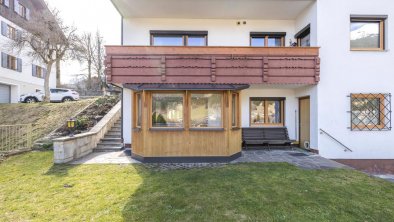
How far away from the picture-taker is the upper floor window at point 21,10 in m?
24.2

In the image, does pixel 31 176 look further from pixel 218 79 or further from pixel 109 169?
pixel 218 79

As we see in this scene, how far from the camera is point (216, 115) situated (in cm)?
851

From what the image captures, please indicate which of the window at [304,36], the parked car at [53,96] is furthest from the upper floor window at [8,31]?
the window at [304,36]

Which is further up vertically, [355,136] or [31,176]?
[355,136]

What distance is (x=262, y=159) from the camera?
8547 mm

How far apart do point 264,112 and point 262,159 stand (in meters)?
3.28

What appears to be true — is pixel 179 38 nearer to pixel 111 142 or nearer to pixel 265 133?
pixel 111 142

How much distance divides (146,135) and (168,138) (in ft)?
2.78

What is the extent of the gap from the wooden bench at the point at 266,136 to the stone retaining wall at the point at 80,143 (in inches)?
280

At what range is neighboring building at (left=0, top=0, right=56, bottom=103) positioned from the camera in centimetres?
2172

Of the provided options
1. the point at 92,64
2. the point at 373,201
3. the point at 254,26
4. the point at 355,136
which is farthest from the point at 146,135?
the point at 92,64

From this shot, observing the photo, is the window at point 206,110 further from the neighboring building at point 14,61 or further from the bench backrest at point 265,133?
the neighboring building at point 14,61

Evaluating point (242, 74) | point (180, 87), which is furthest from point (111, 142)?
point (242, 74)

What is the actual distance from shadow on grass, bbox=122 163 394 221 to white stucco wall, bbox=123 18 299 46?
21.8ft
